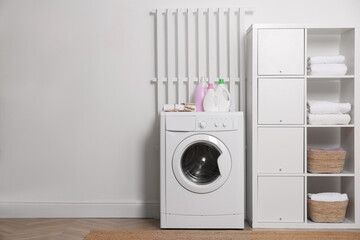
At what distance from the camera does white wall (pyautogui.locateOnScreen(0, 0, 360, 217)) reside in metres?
3.80

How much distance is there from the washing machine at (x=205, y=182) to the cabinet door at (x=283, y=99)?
24cm

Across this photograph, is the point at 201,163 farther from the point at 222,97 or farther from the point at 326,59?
the point at 326,59

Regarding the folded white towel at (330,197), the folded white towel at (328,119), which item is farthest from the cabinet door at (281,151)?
the folded white towel at (330,197)

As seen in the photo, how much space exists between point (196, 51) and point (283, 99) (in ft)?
2.79

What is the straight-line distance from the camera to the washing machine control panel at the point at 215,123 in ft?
10.8

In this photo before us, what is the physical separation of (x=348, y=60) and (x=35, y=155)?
8.67 feet

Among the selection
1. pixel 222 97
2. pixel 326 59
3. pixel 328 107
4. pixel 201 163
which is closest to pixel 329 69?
pixel 326 59

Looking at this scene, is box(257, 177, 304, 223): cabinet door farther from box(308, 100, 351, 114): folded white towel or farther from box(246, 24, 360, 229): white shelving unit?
box(308, 100, 351, 114): folded white towel

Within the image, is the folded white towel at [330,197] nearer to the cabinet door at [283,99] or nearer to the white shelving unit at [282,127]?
the white shelving unit at [282,127]

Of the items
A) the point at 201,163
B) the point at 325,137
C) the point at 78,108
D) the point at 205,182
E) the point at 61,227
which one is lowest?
the point at 61,227

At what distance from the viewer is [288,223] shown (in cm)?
338

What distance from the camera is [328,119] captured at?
3408 mm

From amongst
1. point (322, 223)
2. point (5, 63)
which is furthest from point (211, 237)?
point (5, 63)

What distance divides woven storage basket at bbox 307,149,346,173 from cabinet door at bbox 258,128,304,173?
0.09m
